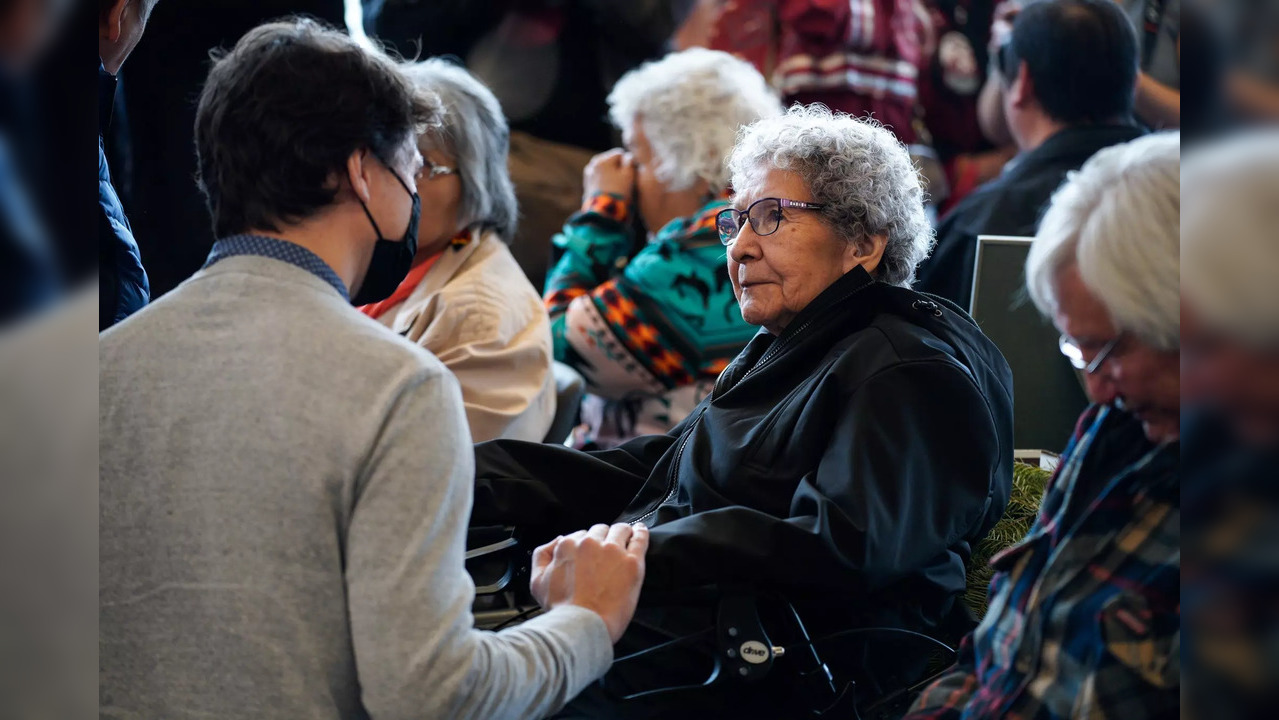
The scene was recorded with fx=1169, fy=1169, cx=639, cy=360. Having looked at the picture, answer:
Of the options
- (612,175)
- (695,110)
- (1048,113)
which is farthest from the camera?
(612,175)

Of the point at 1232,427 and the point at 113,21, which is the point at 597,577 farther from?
the point at 113,21

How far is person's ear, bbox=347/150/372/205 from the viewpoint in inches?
53.6

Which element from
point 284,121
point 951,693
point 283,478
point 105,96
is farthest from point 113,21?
point 951,693

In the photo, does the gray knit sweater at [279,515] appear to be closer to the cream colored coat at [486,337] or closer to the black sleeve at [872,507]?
the black sleeve at [872,507]

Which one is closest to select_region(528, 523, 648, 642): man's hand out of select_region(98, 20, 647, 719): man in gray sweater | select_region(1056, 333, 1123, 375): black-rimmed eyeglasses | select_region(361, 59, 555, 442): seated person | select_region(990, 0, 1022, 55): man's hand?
select_region(98, 20, 647, 719): man in gray sweater

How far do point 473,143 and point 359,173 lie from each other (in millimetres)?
1291

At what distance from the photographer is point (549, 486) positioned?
210 centimetres

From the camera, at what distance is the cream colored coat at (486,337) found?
8.14 ft

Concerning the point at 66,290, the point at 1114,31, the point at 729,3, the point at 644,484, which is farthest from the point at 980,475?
the point at 729,3

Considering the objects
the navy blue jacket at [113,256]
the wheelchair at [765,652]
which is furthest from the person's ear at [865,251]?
A: the navy blue jacket at [113,256]

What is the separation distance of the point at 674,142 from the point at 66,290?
226 cm

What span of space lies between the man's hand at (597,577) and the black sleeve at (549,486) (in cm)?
41

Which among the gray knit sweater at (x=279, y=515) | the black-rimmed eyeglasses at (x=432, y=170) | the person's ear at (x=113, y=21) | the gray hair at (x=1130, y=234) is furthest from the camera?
the black-rimmed eyeglasses at (x=432, y=170)

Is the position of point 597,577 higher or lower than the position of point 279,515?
lower
